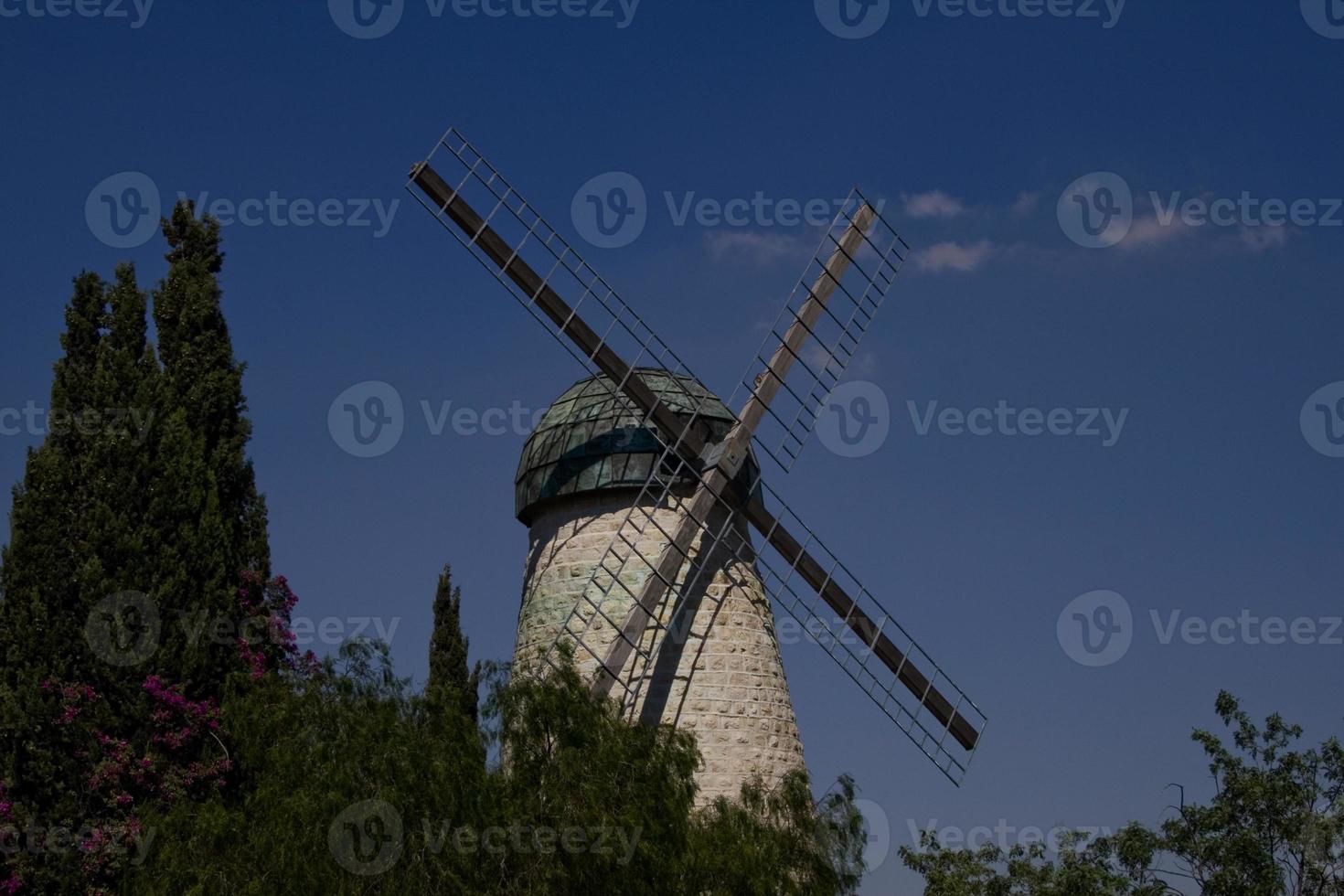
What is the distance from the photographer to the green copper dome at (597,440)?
17.8 metres

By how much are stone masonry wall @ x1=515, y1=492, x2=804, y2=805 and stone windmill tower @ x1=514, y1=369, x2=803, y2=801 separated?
12 millimetres

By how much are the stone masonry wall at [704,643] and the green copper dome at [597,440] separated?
0.28m

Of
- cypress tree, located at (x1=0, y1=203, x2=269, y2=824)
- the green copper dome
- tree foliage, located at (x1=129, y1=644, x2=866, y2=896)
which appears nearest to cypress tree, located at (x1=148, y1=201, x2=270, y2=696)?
cypress tree, located at (x1=0, y1=203, x2=269, y2=824)

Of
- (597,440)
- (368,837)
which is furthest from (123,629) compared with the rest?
(597,440)

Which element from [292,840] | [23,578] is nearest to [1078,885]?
[292,840]

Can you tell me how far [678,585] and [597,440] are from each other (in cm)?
219

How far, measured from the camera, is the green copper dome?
1783cm

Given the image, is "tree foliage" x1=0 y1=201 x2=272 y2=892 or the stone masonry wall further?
the stone masonry wall

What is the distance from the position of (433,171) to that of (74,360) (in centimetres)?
506

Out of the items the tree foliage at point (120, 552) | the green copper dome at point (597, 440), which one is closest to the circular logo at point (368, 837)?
the tree foliage at point (120, 552)

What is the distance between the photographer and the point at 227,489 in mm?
17594

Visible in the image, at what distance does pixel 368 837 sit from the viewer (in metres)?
12.4

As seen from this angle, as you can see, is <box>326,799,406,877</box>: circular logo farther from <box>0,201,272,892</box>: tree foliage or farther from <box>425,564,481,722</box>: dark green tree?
<box>425,564,481,722</box>: dark green tree

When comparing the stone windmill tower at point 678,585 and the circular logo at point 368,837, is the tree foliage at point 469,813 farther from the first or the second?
the stone windmill tower at point 678,585
